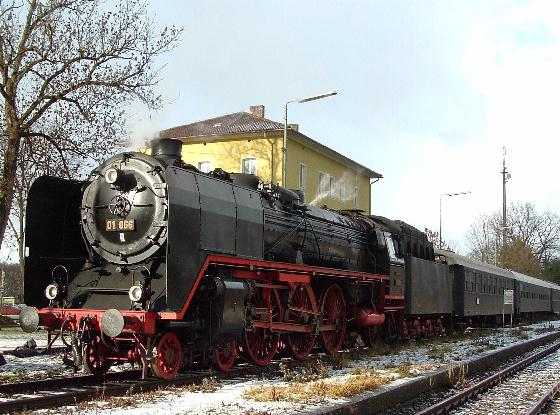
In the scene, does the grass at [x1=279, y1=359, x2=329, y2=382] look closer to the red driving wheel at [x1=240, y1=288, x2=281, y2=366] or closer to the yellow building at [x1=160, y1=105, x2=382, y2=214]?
the red driving wheel at [x1=240, y1=288, x2=281, y2=366]

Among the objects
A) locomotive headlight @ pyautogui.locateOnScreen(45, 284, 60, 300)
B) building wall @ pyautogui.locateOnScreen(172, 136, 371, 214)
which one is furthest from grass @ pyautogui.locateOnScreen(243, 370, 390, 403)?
building wall @ pyautogui.locateOnScreen(172, 136, 371, 214)

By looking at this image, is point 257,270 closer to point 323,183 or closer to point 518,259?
point 323,183

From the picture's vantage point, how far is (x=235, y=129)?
116 feet

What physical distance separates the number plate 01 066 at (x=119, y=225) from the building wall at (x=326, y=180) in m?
23.9

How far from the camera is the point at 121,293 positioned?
29.9ft

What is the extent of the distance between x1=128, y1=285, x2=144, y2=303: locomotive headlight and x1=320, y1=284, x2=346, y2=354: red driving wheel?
5349 millimetres

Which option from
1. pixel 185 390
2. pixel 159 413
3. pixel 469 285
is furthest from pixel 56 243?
pixel 469 285

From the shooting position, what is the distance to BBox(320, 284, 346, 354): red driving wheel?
13492 millimetres

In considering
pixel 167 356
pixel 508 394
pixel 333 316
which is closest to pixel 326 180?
pixel 333 316

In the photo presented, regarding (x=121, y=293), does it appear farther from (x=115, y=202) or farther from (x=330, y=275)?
(x=330, y=275)

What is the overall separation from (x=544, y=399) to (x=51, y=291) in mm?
7490

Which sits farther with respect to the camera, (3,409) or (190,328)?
(190,328)

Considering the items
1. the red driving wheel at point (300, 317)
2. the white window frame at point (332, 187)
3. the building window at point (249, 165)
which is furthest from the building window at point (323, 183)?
the red driving wheel at point (300, 317)

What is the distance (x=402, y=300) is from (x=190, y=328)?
9392mm
